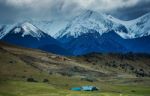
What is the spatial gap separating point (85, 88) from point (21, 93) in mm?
38937

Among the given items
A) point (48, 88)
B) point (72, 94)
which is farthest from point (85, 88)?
point (72, 94)

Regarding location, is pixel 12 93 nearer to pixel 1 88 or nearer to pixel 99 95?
pixel 1 88

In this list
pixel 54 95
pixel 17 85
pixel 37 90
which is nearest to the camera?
pixel 54 95

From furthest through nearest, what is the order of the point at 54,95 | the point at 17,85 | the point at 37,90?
the point at 17,85 → the point at 37,90 → the point at 54,95

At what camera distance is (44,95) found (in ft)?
481

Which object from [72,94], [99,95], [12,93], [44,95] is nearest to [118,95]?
[99,95]

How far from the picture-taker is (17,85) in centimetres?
17725

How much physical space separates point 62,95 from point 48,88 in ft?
88.4

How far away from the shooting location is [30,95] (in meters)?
148

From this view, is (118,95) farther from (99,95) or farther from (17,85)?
(17,85)

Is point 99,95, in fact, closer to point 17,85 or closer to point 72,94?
point 72,94

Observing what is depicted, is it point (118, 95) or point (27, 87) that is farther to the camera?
point (27, 87)

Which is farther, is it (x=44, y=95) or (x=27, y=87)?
(x=27, y=87)

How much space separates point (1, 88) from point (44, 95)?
26774 mm
